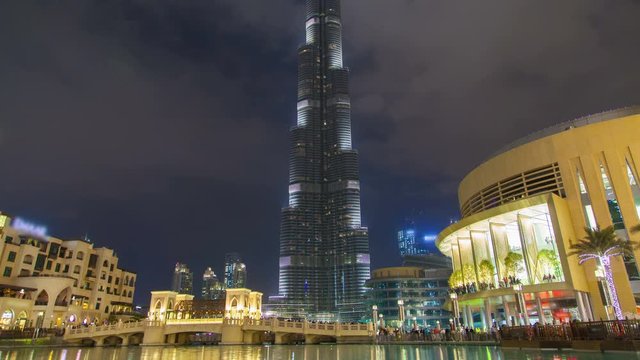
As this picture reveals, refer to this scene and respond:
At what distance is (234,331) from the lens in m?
47.4

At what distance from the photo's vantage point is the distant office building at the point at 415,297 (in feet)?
→ 369

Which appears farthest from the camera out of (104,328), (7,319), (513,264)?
(7,319)

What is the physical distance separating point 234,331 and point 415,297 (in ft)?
253

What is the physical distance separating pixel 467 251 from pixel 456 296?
8.73 m

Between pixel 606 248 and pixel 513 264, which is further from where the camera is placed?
pixel 513 264

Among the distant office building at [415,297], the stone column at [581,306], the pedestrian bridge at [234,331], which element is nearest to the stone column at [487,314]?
the stone column at [581,306]

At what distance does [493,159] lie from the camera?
49469 mm

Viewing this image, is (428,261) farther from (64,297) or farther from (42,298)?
(42,298)

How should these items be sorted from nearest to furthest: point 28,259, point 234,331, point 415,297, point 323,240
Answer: point 234,331 < point 28,259 < point 415,297 < point 323,240

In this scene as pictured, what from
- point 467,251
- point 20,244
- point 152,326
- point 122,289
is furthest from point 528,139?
point 122,289

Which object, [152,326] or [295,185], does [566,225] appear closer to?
[152,326]

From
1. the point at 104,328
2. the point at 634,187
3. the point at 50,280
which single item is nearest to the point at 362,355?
the point at 634,187

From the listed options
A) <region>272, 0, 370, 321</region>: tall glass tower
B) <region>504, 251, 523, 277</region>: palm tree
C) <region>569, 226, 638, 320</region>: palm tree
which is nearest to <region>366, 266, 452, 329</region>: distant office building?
<region>272, 0, 370, 321</region>: tall glass tower

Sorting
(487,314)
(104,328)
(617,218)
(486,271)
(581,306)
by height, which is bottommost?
(104,328)
